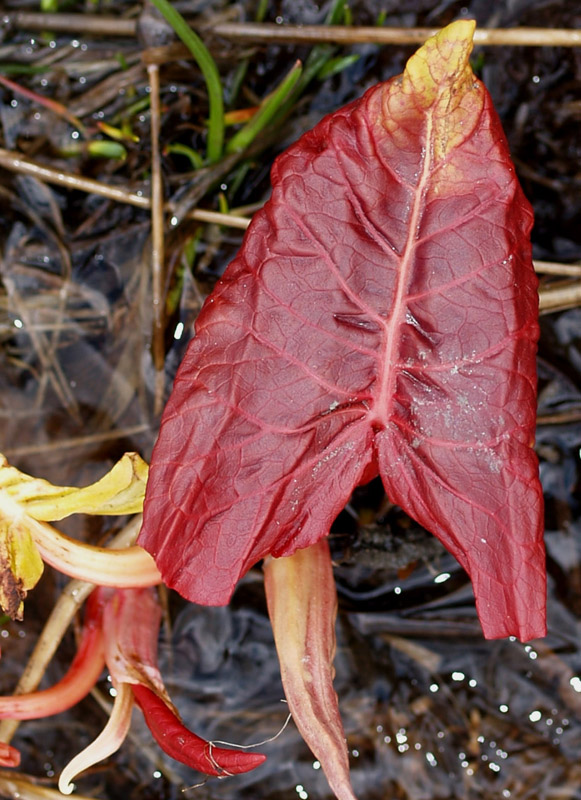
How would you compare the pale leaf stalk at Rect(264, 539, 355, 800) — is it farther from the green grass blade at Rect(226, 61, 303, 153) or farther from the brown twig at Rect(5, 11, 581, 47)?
the brown twig at Rect(5, 11, 581, 47)

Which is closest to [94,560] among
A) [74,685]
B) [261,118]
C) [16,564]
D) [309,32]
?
[16,564]

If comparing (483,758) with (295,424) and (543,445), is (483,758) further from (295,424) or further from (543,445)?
(295,424)

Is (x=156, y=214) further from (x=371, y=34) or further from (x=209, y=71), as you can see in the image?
(x=371, y=34)

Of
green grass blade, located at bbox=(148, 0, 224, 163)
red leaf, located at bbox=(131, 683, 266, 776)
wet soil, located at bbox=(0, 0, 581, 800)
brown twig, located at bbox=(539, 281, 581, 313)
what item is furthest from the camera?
wet soil, located at bbox=(0, 0, 581, 800)

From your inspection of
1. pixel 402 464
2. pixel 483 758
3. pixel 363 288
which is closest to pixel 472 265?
pixel 363 288

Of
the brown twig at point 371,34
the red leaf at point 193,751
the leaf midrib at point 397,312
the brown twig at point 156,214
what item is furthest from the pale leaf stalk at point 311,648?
the brown twig at point 371,34

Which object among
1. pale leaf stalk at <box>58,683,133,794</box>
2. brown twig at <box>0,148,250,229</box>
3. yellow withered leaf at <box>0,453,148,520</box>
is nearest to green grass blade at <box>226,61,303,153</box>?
brown twig at <box>0,148,250,229</box>
